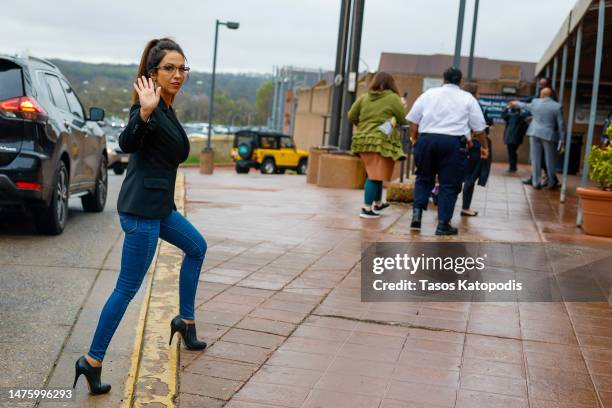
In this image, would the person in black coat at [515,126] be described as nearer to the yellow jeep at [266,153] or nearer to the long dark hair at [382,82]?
the long dark hair at [382,82]

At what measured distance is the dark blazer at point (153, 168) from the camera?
4191 mm

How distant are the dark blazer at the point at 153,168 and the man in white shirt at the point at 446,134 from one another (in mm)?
5184

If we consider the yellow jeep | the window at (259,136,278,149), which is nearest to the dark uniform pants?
the yellow jeep

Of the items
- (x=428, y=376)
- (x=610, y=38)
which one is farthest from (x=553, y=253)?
(x=610, y=38)

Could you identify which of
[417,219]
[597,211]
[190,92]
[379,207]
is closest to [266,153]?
[379,207]

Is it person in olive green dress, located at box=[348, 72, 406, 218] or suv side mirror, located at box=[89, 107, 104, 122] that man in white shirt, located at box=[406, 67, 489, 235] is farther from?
suv side mirror, located at box=[89, 107, 104, 122]

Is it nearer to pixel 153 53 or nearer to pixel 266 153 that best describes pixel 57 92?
pixel 153 53

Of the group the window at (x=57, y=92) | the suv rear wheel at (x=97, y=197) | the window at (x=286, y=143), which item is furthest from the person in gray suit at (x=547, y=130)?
the window at (x=286, y=143)

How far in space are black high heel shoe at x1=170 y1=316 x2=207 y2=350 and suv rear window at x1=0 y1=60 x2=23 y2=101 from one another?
4.47 metres

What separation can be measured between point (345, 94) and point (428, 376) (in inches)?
552

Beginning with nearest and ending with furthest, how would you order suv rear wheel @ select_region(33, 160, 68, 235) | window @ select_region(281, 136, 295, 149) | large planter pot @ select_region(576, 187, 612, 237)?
suv rear wheel @ select_region(33, 160, 68, 235) → large planter pot @ select_region(576, 187, 612, 237) → window @ select_region(281, 136, 295, 149)

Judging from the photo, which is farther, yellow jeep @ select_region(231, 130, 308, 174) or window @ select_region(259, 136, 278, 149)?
window @ select_region(259, 136, 278, 149)

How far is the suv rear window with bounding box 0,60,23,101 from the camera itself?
8477 millimetres

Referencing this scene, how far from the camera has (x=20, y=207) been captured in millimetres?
8914
